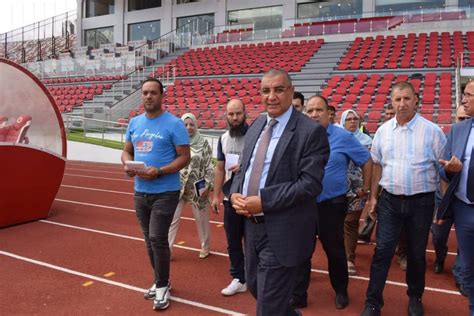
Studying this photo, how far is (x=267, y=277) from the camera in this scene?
238 centimetres

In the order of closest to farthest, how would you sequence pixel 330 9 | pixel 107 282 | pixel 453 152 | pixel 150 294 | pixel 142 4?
pixel 453 152 < pixel 150 294 < pixel 107 282 < pixel 330 9 < pixel 142 4

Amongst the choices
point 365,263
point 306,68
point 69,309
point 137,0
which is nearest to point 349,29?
point 306,68

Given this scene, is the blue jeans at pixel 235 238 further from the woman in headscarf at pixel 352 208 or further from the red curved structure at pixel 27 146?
the red curved structure at pixel 27 146

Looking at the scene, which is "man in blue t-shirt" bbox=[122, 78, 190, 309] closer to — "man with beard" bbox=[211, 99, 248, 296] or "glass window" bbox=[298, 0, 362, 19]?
"man with beard" bbox=[211, 99, 248, 296]

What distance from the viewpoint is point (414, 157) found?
10.6 feet

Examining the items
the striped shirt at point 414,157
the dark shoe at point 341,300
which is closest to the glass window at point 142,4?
the striped shirt at point 414,157

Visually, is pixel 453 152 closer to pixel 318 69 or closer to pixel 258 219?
pixel 258 219

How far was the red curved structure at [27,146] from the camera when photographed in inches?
241

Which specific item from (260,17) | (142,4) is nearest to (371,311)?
(260,17)

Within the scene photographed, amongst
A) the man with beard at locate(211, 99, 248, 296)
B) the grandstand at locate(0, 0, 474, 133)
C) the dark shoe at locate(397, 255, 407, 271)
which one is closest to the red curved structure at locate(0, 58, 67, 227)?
the man with beard at locate(211, 99, 248, 296)

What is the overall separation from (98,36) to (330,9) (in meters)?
20.4

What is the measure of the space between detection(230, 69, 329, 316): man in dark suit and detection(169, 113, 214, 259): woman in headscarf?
7.76ft

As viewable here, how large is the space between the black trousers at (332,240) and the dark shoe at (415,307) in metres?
0.56

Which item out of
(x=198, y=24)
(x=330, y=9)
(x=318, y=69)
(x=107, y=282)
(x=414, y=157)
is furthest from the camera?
(x=198, y=24)
